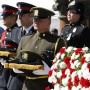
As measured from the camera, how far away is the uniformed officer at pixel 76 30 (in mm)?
5141

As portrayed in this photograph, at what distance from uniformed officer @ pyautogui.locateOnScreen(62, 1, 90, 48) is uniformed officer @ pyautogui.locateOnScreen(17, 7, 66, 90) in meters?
0.81

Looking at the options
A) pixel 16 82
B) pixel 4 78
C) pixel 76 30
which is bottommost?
pixel 4 78

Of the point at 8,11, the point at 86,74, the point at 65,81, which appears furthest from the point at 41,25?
the point at 8,11

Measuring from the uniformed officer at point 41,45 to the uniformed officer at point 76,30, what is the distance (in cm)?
81

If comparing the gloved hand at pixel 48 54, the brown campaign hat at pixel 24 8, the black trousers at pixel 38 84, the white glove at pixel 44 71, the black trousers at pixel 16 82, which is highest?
the brown campaign hat at pixel 24 8

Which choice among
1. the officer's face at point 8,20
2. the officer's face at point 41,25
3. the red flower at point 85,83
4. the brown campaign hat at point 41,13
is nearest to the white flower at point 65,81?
the red flower at point 85,83

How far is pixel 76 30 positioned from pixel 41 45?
110cm

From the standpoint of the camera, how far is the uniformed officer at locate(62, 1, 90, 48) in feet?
16.9

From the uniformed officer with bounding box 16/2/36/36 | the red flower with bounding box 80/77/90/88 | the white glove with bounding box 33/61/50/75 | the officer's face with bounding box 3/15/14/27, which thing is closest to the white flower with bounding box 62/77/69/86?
the red flower with bounding box 80/77/90/88

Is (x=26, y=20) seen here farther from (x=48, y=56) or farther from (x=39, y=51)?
(x=48, y=56)

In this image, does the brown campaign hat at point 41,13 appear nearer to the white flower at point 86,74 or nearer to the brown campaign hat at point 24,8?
the brown campaign hat at point 24,8

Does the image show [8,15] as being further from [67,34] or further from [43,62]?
[43,62]

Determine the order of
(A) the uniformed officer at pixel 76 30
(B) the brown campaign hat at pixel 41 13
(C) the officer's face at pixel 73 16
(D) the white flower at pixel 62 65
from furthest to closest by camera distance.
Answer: (C) the officer's face at pixel 73 16, (A) the uniformed officer at pixel 76 30, (B) the brown campaign hat at pixel 41 13, (D) the white flower at pixel 62 65

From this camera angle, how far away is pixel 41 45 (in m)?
4.34
